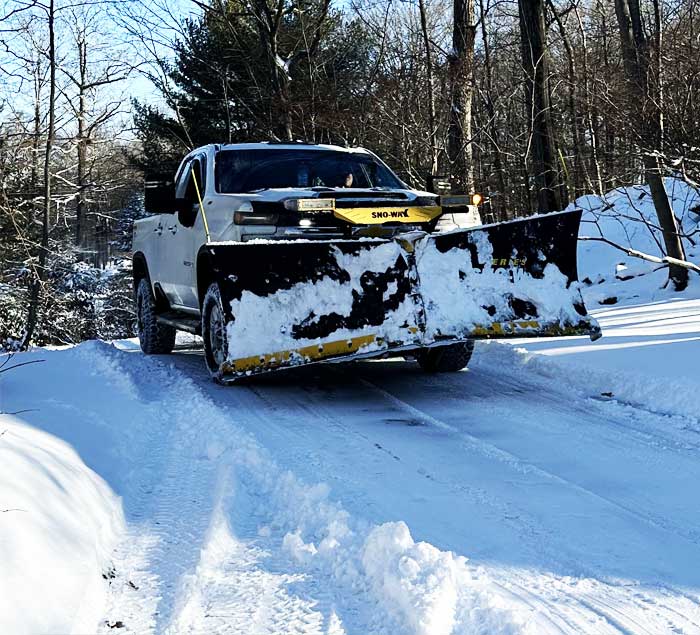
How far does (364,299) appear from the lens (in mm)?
6297

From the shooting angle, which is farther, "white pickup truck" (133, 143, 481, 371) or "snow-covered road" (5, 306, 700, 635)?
"white pickup truck" (133, 143, 481, 371)

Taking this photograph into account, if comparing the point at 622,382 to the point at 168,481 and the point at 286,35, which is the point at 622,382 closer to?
the point at 168,481

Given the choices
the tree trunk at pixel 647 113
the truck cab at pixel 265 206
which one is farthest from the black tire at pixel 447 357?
the tree trunk at pixel 647 113

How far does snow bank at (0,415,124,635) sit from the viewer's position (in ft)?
8.86

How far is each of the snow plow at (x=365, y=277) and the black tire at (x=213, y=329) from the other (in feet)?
0.05

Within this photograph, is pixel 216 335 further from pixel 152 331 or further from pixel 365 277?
pixel 152 331

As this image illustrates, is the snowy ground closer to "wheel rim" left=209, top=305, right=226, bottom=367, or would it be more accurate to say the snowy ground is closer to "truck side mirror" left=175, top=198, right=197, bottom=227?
"wheel rim" left=209, top=305, right=226, bottom=367

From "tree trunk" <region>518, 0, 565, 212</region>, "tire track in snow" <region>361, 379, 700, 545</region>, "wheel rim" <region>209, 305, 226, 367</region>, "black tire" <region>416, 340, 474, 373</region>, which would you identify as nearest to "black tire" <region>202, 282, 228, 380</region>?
"wheel rim" <region>209, 305, 226, 367</region>

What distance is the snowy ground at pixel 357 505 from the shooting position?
9.45 ft

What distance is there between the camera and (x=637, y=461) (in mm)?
4828

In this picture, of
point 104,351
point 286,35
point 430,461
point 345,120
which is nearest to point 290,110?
point 345,120

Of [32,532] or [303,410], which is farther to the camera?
[303,410]

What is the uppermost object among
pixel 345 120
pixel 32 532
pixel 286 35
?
pixel 286 35

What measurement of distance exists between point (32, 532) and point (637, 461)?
10.4 feet
